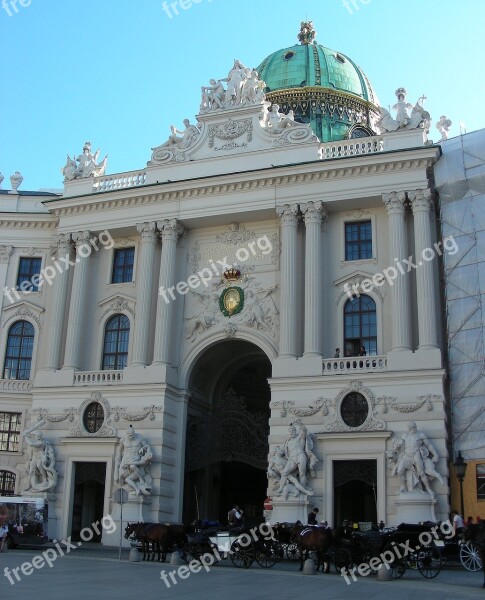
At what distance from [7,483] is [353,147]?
22635 millimetres

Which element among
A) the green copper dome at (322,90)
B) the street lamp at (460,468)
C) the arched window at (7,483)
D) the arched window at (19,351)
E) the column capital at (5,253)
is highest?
the green copper dome at (322,90)

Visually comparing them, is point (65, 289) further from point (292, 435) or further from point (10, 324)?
point (292, 435)

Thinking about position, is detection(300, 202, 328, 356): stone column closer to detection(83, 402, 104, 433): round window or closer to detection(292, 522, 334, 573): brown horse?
detection(83, 402, 104, 433): round window

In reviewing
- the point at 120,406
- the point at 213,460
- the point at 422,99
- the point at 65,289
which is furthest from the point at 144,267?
the point at 422,99

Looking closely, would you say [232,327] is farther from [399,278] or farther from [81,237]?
[81,237]

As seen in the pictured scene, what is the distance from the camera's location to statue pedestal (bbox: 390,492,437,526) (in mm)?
27812

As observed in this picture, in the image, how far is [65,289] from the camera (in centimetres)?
3775

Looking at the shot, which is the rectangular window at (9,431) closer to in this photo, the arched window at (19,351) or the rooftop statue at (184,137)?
the arched window at (19,351)

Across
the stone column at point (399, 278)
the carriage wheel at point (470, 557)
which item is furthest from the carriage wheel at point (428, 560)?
the stone column at point (399, 278)

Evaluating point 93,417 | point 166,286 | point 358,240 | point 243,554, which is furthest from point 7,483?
point 358,240

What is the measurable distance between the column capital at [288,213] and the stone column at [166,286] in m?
5.13

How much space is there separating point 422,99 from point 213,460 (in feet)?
61.4

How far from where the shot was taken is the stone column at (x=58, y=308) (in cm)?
3641

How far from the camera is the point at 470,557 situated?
21.2 m
